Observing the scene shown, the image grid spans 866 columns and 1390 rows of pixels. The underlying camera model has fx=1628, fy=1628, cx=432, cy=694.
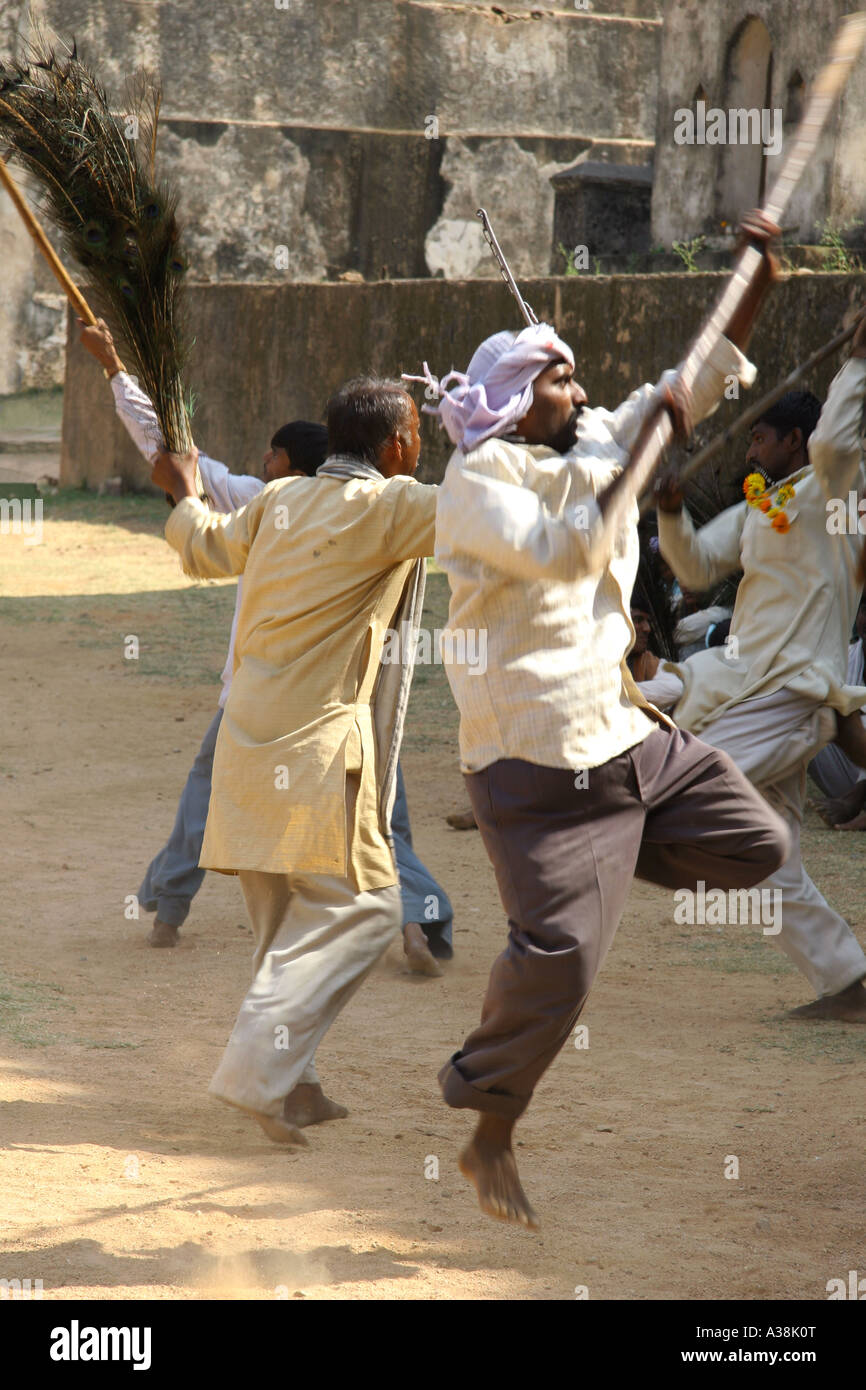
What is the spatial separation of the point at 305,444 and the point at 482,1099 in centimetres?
238

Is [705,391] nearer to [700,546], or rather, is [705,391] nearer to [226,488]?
[700,546]

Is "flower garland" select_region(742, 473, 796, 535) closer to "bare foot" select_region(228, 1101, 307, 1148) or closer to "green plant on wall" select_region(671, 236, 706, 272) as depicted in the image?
"bare foot" select_region(228, 1101, 307, 1148)

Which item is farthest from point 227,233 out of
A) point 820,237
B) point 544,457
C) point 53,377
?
point 544,457

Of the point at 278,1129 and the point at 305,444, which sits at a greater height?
the point at 305,444

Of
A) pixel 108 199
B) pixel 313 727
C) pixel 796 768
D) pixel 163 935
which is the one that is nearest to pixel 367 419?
pixel 313 727

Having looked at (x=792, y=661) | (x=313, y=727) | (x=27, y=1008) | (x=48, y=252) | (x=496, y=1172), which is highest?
(x=48, y=252)

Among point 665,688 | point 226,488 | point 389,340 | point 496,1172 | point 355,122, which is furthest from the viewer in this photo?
point 355,122

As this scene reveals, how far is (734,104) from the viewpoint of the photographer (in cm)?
1563

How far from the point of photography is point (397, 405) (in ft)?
13.3

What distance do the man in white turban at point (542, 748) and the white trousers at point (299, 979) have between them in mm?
631

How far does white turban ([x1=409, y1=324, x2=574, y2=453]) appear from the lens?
319 centimetres

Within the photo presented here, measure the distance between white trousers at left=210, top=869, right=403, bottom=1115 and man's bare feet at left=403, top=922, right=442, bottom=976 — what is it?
58.4 inches

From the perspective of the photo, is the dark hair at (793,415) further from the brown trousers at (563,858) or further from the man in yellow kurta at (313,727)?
the brown trousers at (563,858)
